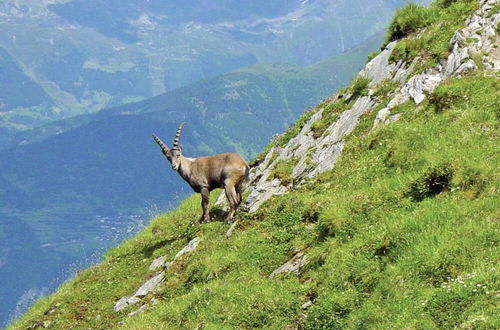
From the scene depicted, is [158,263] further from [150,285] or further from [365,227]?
[365,227]

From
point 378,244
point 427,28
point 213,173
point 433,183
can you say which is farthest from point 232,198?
point 378,244

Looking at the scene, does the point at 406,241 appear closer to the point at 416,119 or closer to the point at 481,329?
the point at 481,329

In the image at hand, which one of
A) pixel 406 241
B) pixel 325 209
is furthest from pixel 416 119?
pixel 406 241

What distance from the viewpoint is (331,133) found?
2211cm

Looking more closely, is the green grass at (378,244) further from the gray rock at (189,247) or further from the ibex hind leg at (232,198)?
the ibex hind leg at (232,198)

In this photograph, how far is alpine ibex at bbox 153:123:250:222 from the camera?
22875 mm

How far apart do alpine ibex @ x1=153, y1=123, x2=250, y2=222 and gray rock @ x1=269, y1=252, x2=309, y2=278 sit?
6654 mm

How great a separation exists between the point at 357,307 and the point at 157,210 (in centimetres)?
2318

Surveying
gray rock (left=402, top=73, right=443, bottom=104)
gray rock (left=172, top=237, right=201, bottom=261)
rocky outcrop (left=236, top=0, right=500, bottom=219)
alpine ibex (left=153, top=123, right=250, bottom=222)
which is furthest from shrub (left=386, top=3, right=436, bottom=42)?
gray rock (left=172, top=237, right=201, bottom=261)

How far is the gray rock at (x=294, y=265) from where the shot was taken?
14.1m

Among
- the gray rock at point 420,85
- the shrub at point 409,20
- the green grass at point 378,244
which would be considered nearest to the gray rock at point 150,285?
the green grass at point 378,244

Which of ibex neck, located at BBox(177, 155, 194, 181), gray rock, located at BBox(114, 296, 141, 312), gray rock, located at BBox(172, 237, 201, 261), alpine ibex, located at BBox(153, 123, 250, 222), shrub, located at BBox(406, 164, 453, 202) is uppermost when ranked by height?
ibex neck, located at BBox(177, 155, 194, 181)

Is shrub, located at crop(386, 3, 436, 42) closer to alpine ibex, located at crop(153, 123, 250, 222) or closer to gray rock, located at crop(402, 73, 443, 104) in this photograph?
gray rock, located at crop(402, 73, 443, 104)

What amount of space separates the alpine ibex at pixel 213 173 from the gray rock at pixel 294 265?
21.8 ft
